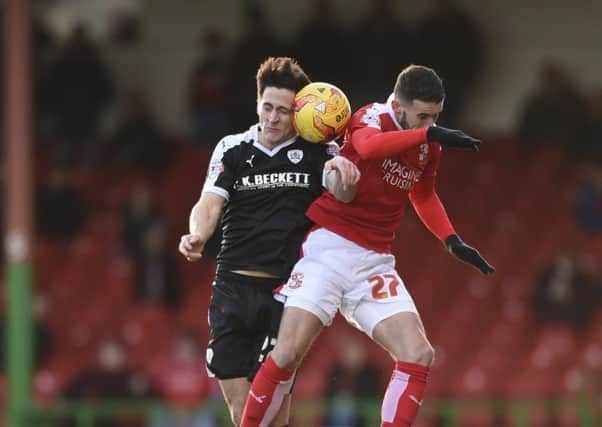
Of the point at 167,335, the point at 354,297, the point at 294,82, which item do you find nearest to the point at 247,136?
the point at 294,82

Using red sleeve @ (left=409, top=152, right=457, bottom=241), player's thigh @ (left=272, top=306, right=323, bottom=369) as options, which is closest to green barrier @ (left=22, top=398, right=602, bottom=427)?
red sleeve @ (left=409, top=152, right=457, bottom=241)

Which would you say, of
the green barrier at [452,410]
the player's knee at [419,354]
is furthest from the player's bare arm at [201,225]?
the green barrier at [452,410]

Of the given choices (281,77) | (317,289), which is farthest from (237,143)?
(317,289)

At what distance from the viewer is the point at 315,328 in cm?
701

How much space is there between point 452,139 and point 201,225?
4.27 ft

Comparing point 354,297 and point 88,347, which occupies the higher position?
point 354,297

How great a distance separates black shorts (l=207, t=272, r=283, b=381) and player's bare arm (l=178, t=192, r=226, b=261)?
0.40 meters

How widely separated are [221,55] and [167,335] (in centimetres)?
365

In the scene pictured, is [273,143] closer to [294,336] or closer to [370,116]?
[370,116]

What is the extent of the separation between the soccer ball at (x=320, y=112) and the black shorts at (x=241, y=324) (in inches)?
30.8

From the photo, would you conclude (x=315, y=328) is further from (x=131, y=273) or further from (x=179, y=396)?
(x=131, y=273)

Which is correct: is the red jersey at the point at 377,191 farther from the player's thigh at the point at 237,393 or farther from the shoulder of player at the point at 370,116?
the player's thigh at the point at 237,393

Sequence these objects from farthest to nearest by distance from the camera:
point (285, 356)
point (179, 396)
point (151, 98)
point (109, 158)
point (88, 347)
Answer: point (151, 98) < point (109, 158) < point (88, 347) < point (179, 396) < point (285, 356)

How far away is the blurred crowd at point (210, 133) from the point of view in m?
13.8
